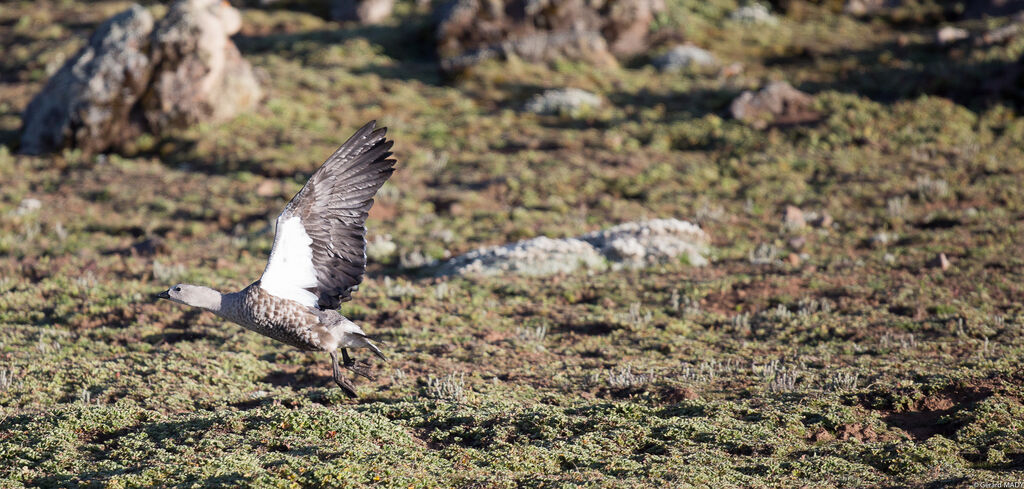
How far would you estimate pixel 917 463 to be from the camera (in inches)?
314

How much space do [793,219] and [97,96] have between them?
59.0ft

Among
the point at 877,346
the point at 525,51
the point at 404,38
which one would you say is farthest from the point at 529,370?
the point at 404,38

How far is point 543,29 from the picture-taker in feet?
100

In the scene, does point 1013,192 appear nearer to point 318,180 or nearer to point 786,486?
point 786,486

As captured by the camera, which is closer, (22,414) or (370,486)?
(370,486)

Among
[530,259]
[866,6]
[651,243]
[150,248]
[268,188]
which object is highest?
[866,6]

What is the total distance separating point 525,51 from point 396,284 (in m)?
16.1

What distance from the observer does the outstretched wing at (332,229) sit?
8719 mm

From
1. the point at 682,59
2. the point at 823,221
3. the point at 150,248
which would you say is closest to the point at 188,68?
the point at 150,248

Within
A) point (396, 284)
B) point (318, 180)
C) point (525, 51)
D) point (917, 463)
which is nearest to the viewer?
point (917, 463)

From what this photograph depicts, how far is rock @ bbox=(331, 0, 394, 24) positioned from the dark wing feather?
90.3 ft

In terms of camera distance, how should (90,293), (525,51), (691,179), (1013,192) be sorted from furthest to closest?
(525,51) → (691,179) → (1013,192) → (90,293)

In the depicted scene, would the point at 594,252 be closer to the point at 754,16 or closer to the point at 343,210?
the point at 343,210

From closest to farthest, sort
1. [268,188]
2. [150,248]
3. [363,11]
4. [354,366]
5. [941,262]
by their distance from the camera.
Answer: [354,366]
[941,262]
[150,248]
[268,188]
[363,11]
